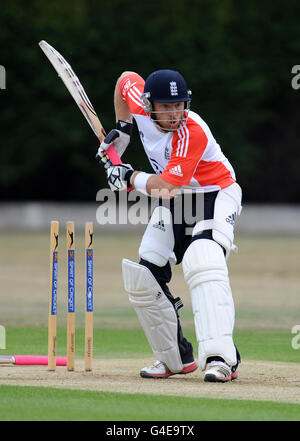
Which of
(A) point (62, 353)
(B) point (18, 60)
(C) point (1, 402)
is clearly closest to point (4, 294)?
(A) point (62, 353)

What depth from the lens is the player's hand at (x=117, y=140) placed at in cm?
562

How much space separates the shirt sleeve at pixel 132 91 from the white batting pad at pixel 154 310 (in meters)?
0.94

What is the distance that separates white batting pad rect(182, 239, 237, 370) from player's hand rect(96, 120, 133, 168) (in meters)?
0.82

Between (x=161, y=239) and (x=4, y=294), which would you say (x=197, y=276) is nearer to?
(x=161, y=239)

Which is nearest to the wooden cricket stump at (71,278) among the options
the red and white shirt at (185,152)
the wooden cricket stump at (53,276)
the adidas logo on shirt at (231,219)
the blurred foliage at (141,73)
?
the wooden cricket stump at (53,276)

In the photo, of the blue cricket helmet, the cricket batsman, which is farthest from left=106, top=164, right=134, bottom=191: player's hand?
the blue cricket helmet

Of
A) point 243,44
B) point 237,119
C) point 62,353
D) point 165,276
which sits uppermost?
point 243,44

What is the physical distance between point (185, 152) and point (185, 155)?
19 millimetres

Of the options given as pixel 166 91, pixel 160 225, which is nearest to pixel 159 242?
pixel 160 225

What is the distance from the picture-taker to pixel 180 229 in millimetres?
5551

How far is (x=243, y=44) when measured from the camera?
82.1ft

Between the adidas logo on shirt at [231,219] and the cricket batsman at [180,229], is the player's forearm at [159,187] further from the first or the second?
the adidas logo on shirt at [231,219]

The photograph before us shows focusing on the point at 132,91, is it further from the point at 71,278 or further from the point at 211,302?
the point at 211,302

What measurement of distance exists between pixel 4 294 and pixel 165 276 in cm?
622
